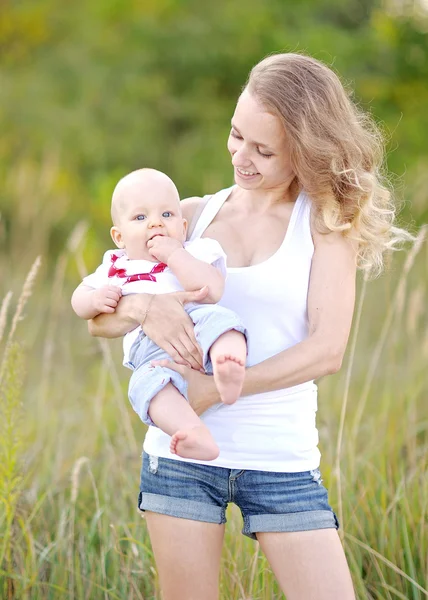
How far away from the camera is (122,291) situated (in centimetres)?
226

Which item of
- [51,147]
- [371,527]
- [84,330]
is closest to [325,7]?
[51,147]

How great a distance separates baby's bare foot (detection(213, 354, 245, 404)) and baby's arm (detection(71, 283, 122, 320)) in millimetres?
399

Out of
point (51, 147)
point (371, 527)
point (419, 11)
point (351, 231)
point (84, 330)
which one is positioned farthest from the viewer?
point (51, 147)

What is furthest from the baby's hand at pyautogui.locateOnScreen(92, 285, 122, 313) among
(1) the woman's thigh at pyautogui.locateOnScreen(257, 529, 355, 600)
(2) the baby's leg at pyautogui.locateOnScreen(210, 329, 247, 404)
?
(1) the woman's thigh at pyautogui.locateOnScreen(257, 529, 355, 600)

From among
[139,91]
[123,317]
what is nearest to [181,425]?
[123,317]

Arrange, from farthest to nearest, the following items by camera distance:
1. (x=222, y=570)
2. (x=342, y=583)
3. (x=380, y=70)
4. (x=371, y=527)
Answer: (x=380, y=70), (x=371, y=527), (x=222, y=570), (x=342, y=583)

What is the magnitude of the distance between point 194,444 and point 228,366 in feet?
0.61

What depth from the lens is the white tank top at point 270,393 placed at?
2.13 metres

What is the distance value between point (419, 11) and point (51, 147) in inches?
155

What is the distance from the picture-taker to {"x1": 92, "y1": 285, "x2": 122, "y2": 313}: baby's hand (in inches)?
88.4

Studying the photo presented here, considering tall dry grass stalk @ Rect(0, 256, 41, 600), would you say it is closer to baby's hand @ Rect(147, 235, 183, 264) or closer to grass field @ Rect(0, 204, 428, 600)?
grass field @ Rect(0, 204, 428, 600)

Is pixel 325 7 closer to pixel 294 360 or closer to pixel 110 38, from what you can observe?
pixel 110 38

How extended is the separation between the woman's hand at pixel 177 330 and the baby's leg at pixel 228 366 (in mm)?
114

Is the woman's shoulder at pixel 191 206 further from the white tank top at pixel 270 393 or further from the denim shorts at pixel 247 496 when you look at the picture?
the denim shorts at pixel 247 496
